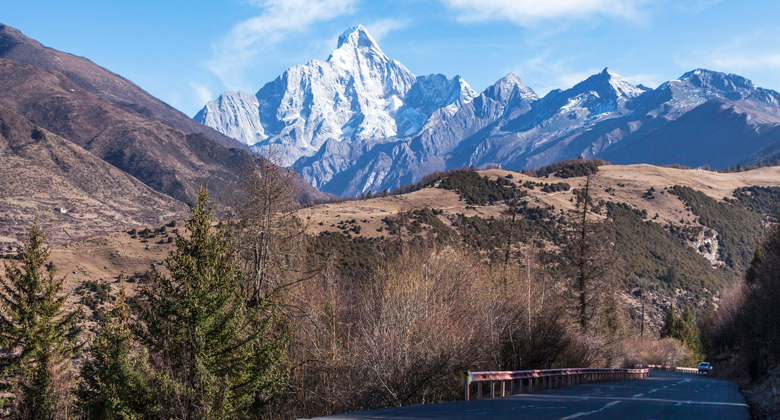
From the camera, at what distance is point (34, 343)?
2806 centimetres

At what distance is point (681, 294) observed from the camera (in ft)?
358

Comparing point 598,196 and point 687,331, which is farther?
point 598,196

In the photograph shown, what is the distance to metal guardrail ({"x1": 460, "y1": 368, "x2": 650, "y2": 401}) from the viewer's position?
16.6 metres

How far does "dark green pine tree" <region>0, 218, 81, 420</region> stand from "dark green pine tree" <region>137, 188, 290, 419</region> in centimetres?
1526

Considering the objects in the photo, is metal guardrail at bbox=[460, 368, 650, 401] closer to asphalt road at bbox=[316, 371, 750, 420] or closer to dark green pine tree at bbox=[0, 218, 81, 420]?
asphalt road at bbox=[316, 371, 750, 420]

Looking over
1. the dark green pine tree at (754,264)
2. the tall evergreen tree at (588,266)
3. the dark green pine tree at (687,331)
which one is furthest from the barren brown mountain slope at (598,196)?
the tall evergreen tree at (588,266)

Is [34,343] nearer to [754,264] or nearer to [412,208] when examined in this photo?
[754,264]

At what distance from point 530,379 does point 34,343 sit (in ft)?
78.3

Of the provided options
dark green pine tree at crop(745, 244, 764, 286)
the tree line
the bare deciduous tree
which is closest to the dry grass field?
the bare deciduous tree

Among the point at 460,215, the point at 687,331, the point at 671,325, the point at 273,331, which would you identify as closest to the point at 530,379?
the point at 273,331

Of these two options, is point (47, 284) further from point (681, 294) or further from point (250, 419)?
point (681, 294)

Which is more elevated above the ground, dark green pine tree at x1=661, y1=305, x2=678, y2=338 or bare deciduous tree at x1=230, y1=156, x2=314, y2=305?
bare deciduous tree at x1=230, y1=156, x2=314, y2=305

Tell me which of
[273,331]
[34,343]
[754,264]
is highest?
[754,264]

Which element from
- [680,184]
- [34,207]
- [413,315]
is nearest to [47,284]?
[413,315]
